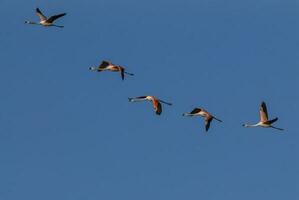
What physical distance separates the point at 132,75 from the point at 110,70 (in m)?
1.78

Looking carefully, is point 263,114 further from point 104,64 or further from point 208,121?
point 104,64

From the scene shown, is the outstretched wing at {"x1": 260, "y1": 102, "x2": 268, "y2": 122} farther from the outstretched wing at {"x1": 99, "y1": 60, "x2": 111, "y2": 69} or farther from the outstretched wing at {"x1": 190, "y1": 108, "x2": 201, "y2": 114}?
the outstretched wing at {"x1": 99, "y1": 60, "x2": 111, "y2": 69}

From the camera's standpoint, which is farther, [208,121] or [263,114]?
[263,114]

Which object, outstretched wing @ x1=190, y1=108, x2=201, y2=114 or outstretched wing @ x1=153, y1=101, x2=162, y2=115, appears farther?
outstretched wing @ x1=190, y1=108, x2=201, y2=114

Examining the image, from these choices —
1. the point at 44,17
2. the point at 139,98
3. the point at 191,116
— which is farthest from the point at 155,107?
the point at 44,17

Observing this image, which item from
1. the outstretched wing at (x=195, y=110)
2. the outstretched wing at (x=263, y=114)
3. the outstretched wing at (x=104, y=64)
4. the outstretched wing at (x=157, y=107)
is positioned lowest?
the outstretched wing at (x=263, y=114)

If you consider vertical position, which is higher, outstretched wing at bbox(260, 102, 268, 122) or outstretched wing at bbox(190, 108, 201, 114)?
outstretched wing at bbox(190, 108, 201, 114)

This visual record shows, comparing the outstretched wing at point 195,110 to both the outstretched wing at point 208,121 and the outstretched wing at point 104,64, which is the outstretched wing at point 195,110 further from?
the outstretched wing at point 104,64

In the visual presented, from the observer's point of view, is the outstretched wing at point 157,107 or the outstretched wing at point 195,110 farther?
the outstretched wing at point 195,110

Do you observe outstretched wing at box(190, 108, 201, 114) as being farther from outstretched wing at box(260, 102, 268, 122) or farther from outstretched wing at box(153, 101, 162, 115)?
outstretched wing at box(153, 101, 162, 115)

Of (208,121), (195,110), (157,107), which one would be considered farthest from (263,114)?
(157,107)

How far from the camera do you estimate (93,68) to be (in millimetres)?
70000

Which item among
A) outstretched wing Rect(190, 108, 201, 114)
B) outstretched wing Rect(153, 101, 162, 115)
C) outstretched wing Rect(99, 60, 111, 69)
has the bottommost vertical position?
outstretched wing Rect(190, 108, 201, 114)

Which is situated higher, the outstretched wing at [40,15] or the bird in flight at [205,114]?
the outstretched wing at [40,15]
